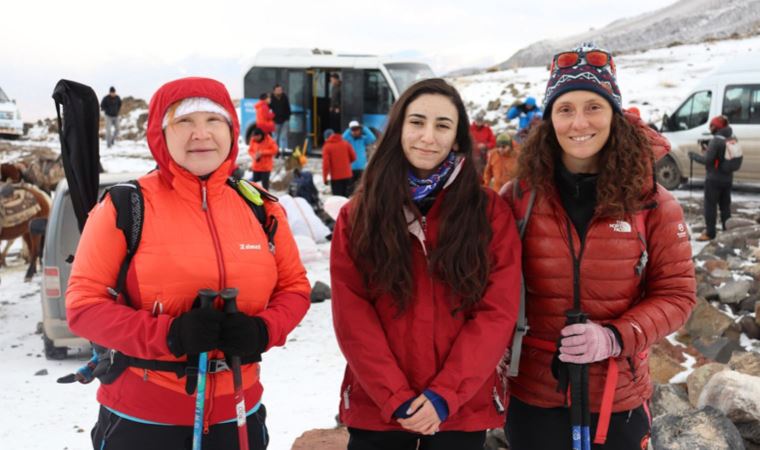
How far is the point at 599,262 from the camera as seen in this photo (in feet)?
7.52

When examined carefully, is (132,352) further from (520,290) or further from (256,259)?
(520,290)

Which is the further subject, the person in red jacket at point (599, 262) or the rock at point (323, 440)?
the rock at point (323, 440)

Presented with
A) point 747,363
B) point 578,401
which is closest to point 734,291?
point 747,363

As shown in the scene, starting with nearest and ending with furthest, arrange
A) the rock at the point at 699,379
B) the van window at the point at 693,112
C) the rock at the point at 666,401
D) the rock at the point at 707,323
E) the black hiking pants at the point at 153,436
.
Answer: the black hiking pants at the point at 153,436, the rock at the point at 666,401, the rock at the point at 699,379, the rock at the point at 707,323, the van window at the point at 693,112

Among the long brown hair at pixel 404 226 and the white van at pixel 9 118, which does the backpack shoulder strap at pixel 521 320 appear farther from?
the white van at pixel 9 118

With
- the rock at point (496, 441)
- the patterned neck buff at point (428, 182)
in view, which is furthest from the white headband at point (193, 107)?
the rock at point (496, 441)

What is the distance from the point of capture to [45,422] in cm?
452

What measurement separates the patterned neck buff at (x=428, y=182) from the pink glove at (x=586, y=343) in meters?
0.68

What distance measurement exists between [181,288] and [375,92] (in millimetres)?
16729

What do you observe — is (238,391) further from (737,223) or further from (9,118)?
(9,118)

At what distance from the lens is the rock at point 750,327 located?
6.18 metres

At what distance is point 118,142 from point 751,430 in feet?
90.6

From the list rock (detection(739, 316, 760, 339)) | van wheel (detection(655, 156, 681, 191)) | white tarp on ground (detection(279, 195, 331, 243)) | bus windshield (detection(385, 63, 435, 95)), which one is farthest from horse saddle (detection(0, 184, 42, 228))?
van wheel (detection(655, 156, 681, 191))

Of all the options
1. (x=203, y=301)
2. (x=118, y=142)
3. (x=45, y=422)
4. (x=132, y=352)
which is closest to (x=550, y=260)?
(x=203, y=301)
